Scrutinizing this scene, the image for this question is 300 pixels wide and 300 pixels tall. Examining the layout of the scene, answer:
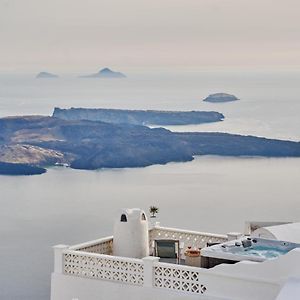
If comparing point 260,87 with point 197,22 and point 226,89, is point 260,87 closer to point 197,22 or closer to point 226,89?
point 226,89

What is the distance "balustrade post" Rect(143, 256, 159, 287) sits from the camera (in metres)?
7.47

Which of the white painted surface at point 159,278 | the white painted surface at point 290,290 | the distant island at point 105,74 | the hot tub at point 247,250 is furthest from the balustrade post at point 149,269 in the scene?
the distant island at point 105,74

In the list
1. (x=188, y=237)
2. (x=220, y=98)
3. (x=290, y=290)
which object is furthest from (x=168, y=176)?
(x=290, y=290)

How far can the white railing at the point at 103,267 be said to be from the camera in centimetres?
762

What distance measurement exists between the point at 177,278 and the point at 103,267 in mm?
780

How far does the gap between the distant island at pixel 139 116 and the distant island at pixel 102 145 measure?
0.72ft

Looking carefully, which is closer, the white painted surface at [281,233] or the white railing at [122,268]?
the white railing at [122,268]

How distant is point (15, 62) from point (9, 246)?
207 inches

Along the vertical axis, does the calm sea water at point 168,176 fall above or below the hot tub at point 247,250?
above

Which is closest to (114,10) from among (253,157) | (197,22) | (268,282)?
(197,22)

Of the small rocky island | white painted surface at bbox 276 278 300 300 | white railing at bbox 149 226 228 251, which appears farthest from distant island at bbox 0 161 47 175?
white painted surface at bbox 276 278 300 300

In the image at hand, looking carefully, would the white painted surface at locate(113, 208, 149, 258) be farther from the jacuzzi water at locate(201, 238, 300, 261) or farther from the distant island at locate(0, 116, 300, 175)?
the distant island at locate(0, 116, 300, 175)

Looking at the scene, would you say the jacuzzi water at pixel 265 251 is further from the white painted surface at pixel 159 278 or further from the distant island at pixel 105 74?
the distant island at pixel 105 74

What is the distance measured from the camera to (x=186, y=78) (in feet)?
67.4
